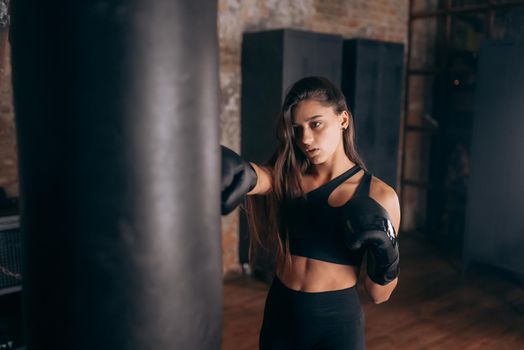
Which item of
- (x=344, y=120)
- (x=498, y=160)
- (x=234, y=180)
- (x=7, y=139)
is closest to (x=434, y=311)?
(x=498, y=160)

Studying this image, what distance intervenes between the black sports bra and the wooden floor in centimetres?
137

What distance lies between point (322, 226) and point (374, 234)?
0.61 feet

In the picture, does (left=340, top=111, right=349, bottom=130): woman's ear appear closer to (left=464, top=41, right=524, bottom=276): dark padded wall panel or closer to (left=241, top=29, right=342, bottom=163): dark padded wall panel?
(left=241, top=29, right=342, bottom=163): dark padded wall panel

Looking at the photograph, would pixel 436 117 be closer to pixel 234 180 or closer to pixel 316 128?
pixel 316 128

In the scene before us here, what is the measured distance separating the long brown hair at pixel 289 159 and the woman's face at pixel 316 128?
0.02m

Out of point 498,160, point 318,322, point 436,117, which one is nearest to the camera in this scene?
point 318,322

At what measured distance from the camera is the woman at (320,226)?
1.45 metres

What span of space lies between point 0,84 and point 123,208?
7.38 feet

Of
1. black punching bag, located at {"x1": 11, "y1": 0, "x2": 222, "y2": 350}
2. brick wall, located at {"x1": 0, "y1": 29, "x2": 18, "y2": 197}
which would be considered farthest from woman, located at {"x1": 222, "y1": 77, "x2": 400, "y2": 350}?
brick wall, located at {"x1": 0, "y1": 29, "x2": 18, "y2": 197}

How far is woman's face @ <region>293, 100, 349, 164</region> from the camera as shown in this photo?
4.84ft

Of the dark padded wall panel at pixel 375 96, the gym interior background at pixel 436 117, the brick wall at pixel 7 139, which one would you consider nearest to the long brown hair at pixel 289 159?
the gym interior background at pixel 436 117

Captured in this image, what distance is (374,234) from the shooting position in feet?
4.45

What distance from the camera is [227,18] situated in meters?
3.45

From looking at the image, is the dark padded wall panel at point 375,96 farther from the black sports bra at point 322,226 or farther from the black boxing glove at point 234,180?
the black boxing glove at point 234,180
